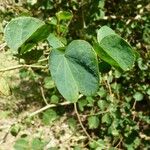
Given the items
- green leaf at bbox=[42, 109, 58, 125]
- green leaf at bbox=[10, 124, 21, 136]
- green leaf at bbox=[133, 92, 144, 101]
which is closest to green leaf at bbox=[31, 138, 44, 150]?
green leaf at bbox=[10, 124, 21, 136]

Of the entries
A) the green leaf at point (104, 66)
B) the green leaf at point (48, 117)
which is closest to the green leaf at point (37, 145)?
the green leaf at point (48, 117)

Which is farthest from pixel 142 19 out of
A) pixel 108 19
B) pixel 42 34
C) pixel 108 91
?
pixel 42 34

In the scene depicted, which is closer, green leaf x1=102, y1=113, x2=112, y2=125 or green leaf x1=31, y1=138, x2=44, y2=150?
green leaf x1=31, y1=138, x2=44, y2=150

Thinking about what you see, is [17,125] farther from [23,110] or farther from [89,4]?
[23,110]

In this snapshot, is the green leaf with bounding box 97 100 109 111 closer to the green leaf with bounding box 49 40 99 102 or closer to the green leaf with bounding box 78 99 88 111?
the green leaf with bounding box 78 99 88 111

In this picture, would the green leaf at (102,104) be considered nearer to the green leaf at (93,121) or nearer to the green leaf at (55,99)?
Answer: the green leaf at (93,121)

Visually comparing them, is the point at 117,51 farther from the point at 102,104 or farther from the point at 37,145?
the point at 102,104
